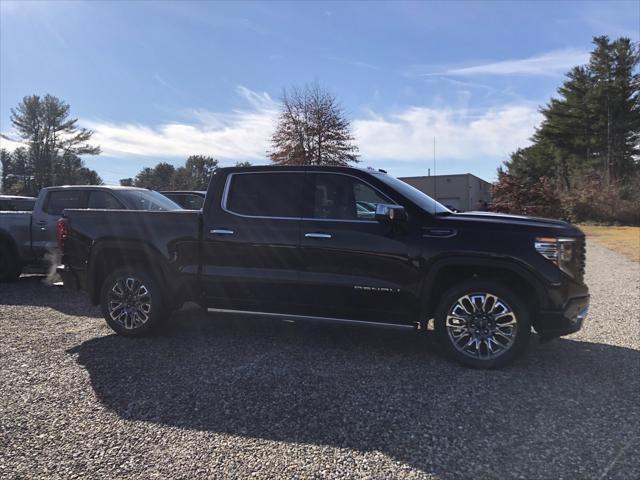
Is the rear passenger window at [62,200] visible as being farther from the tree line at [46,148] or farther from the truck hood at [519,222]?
the tree line at [46,148]

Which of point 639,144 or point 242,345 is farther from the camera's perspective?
point 639,144

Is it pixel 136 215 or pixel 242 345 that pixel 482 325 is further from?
pixel 136 215

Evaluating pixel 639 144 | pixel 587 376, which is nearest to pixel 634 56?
pixel 639 144

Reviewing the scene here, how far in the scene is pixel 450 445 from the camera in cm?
329

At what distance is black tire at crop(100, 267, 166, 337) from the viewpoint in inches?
223

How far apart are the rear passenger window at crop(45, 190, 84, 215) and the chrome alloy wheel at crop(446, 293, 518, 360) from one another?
7139 millimetres

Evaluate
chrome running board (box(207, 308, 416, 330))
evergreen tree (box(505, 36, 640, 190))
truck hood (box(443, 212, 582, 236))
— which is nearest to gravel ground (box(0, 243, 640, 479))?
chrome running board (box(207, 308, 416, 330))

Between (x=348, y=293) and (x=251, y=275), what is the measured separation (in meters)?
1.09

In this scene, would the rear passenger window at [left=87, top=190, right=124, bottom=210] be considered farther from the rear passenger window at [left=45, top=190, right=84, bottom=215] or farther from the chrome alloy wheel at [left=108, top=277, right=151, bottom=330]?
the chrome alloy wheel at [left=108, top=277, right=151, bottom=330]

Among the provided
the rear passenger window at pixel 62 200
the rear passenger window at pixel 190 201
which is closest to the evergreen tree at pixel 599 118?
the rear passenger window at pixel 190 201

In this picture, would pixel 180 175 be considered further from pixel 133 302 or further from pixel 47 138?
pixel 133 302

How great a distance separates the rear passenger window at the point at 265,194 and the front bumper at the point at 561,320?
2.61 m

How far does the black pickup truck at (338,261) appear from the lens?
4.60 meters

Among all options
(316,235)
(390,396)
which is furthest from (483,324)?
(316,235)
